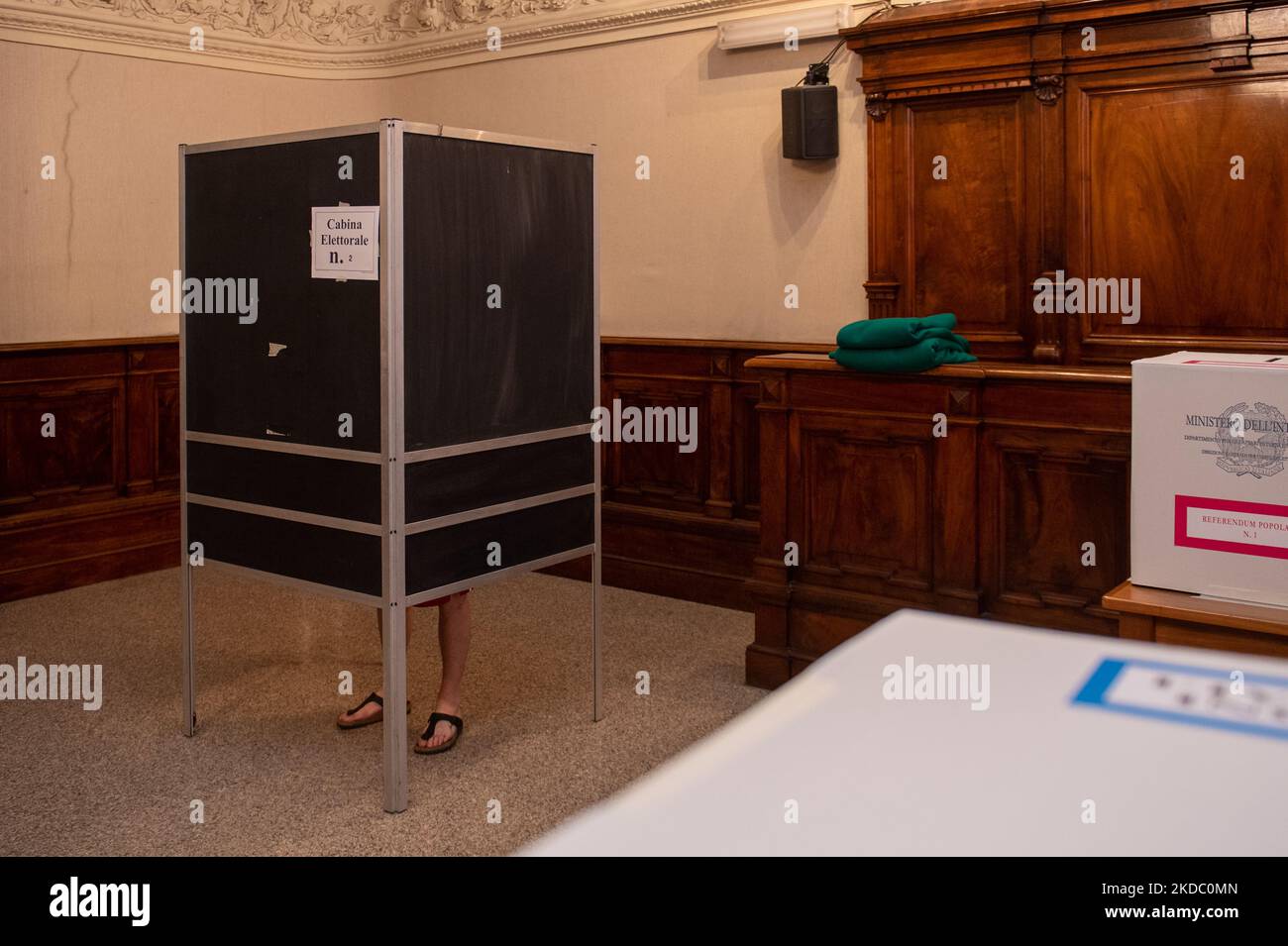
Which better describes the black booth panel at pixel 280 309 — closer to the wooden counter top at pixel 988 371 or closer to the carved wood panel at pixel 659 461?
the wooden counter top at pixel 988 371

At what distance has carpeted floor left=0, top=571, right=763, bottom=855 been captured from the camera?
317cm

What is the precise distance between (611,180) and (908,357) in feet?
8.50

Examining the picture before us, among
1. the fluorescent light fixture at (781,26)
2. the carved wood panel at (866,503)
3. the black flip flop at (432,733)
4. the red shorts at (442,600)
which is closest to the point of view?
the red shorts at (442,600)

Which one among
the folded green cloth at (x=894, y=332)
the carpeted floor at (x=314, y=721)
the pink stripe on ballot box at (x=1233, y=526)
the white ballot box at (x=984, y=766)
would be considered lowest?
the carpeted floor at (x=314, y=721)

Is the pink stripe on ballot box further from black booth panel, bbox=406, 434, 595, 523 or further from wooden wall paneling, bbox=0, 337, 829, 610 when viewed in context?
wooden wall paneling, bbox=0, 337, 829, 610

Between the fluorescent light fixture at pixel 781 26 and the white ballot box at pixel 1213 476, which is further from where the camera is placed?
the fluorescent light fixture at pixel 781 26

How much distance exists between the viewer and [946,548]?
12.7 feet

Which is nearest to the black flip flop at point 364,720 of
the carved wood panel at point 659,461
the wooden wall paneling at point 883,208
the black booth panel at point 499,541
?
the black booth panel at point 499,541

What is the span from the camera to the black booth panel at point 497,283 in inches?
127

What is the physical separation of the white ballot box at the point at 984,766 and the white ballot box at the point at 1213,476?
1.31 m

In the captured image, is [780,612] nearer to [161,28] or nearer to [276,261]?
[276,261]

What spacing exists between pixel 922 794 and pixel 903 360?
10.0ft

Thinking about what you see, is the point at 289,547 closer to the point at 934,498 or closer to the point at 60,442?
the point at 934,498

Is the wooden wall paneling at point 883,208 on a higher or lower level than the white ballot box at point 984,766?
higher
